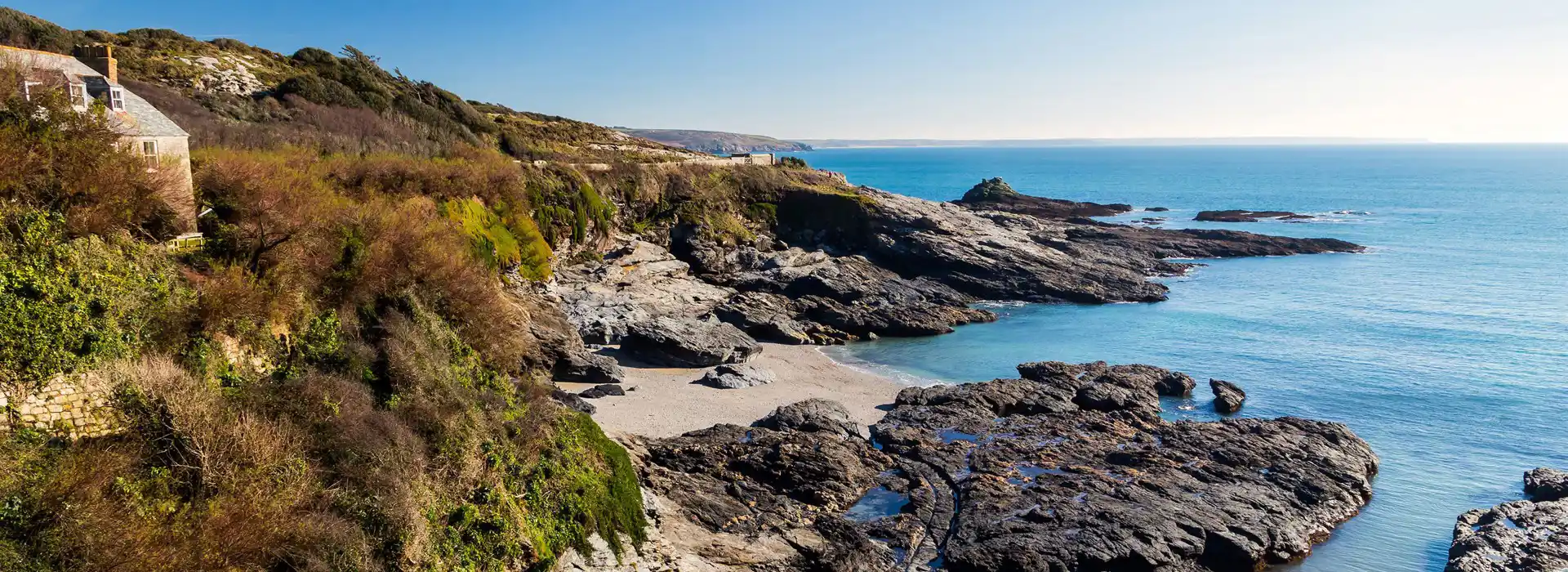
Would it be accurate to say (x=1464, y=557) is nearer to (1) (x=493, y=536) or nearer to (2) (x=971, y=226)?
(1) (x=493, y=536)

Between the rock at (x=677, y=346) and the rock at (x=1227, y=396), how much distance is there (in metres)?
15.9

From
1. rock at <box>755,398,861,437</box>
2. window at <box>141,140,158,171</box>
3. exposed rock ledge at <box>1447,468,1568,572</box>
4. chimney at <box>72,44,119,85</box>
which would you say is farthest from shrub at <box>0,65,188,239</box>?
exposed rock ledge at <box>1447,468,1568,572</box>

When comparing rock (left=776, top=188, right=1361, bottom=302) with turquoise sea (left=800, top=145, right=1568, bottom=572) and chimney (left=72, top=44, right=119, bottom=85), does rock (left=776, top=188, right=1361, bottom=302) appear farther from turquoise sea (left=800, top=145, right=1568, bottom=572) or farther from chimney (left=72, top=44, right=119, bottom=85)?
chimney (left=72, top=44, right=119, bottom=85)

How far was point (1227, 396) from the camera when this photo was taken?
2795cm

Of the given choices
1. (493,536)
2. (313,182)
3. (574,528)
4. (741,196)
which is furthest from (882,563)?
(741,196)

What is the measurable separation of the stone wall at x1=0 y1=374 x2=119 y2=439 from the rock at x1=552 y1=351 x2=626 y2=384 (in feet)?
52.0

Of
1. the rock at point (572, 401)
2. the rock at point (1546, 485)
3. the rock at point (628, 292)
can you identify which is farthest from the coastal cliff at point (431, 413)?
the rock at point (1546, 485)

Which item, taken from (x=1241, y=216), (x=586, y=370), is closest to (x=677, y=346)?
(x=586, y=370)

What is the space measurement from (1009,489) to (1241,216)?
267 ft

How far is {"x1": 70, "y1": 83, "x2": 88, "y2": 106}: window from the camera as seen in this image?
14.2m

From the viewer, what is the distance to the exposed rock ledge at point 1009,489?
17.3 m

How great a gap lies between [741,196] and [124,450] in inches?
1832

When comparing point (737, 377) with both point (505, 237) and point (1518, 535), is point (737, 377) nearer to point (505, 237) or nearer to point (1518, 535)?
point (505, 237)

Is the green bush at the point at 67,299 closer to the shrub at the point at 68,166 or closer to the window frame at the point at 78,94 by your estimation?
the shrub at the point at 68,166
